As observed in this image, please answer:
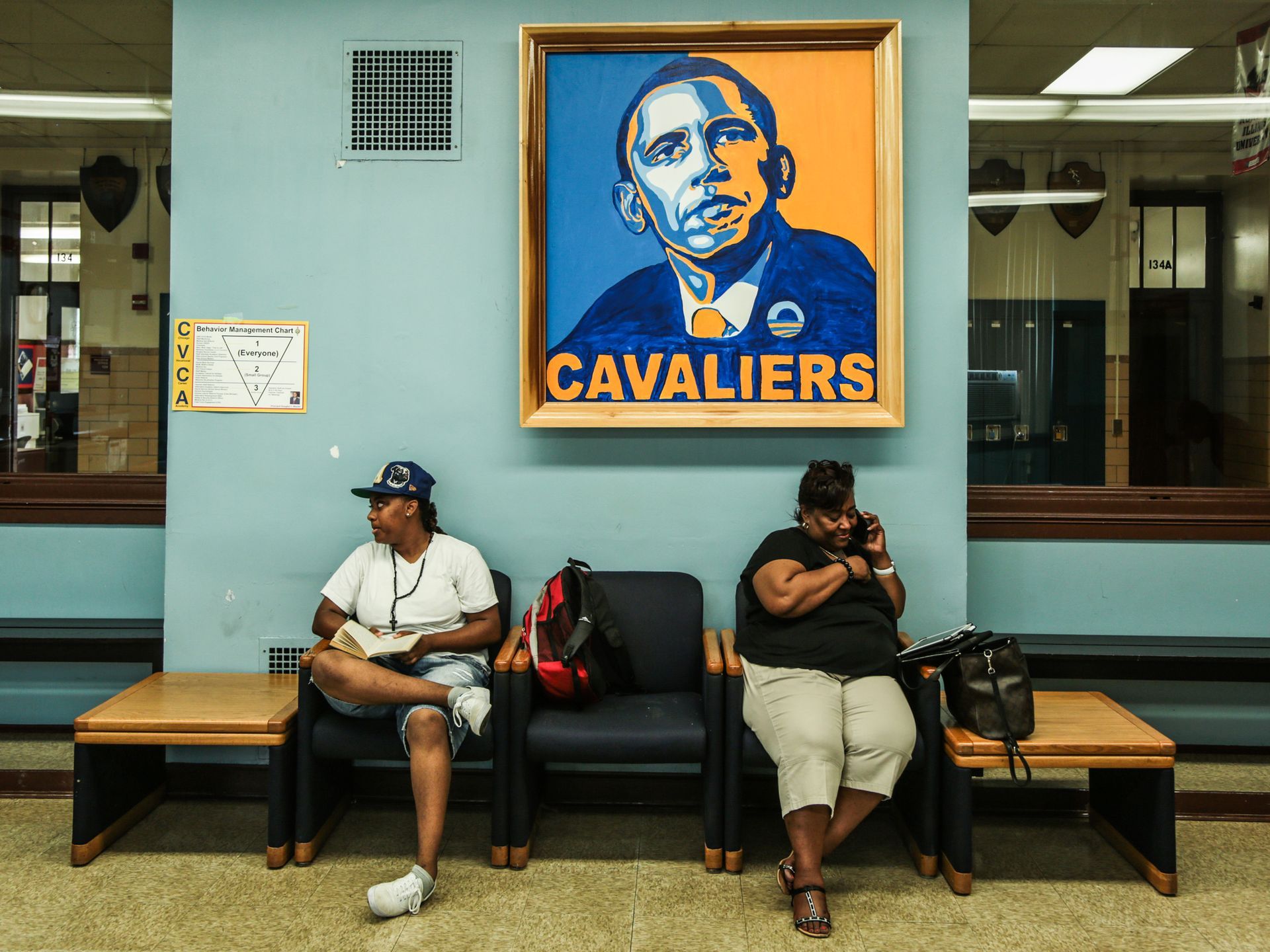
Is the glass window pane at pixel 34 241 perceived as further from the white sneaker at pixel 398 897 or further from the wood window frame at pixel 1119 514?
the wood window frame at pixel 1119 514

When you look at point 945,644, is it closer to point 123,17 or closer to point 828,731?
point 828,731

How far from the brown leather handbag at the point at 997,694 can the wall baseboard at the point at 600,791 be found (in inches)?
26.2

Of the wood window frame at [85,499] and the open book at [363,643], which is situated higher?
the wood window frame at [85,499]

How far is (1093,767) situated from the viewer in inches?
108

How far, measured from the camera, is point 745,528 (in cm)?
341

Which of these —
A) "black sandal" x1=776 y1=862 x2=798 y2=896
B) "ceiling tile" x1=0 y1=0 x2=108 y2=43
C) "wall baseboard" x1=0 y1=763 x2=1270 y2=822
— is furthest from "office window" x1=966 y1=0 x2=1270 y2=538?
"ceiling tile" x1=0 y1=0 x2=108 y2=43

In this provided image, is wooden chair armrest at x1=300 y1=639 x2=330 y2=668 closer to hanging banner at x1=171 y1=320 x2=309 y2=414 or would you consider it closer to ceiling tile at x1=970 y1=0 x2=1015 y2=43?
hanging banner at x1=171 y1=320 x2=309 y2=414

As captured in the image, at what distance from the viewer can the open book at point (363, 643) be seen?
2887mm

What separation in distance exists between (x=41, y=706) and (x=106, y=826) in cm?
122

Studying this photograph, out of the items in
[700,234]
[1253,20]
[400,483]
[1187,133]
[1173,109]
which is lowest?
[400,483]

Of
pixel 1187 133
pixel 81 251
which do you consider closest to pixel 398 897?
pixel 81 251

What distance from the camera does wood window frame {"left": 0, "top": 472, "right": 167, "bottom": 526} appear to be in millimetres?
3844

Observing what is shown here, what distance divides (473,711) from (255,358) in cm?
160

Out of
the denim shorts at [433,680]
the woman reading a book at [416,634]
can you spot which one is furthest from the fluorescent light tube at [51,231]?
the denim shorts at [433,680]
